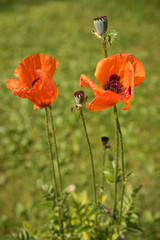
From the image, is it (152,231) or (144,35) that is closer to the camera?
(152,231)

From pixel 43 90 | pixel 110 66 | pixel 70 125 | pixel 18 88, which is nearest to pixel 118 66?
pixel 110 66

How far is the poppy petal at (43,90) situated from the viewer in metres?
1.16

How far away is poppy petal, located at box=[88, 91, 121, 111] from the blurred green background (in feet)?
0.58

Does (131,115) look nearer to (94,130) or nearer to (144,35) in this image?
(94,130)

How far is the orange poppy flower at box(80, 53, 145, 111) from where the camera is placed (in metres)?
1.05

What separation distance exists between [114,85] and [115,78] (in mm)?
40

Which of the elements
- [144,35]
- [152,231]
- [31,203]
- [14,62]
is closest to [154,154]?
[152,231]

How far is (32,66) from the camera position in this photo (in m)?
1.31

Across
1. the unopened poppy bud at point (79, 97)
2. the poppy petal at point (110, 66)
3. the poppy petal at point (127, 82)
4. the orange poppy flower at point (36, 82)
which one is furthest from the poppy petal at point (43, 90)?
the poppy petal at point (127, 82)

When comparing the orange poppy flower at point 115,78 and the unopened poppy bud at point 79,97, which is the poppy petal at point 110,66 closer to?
the orange poppy flower at point 115,78

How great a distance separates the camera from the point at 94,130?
13.4 feet

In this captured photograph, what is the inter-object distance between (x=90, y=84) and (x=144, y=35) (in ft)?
22.0

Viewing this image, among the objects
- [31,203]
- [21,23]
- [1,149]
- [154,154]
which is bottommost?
[31,203]

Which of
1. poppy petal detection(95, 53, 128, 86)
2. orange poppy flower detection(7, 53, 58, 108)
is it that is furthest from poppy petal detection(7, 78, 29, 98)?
poppy petal detection(95, 53, 128, 86)
